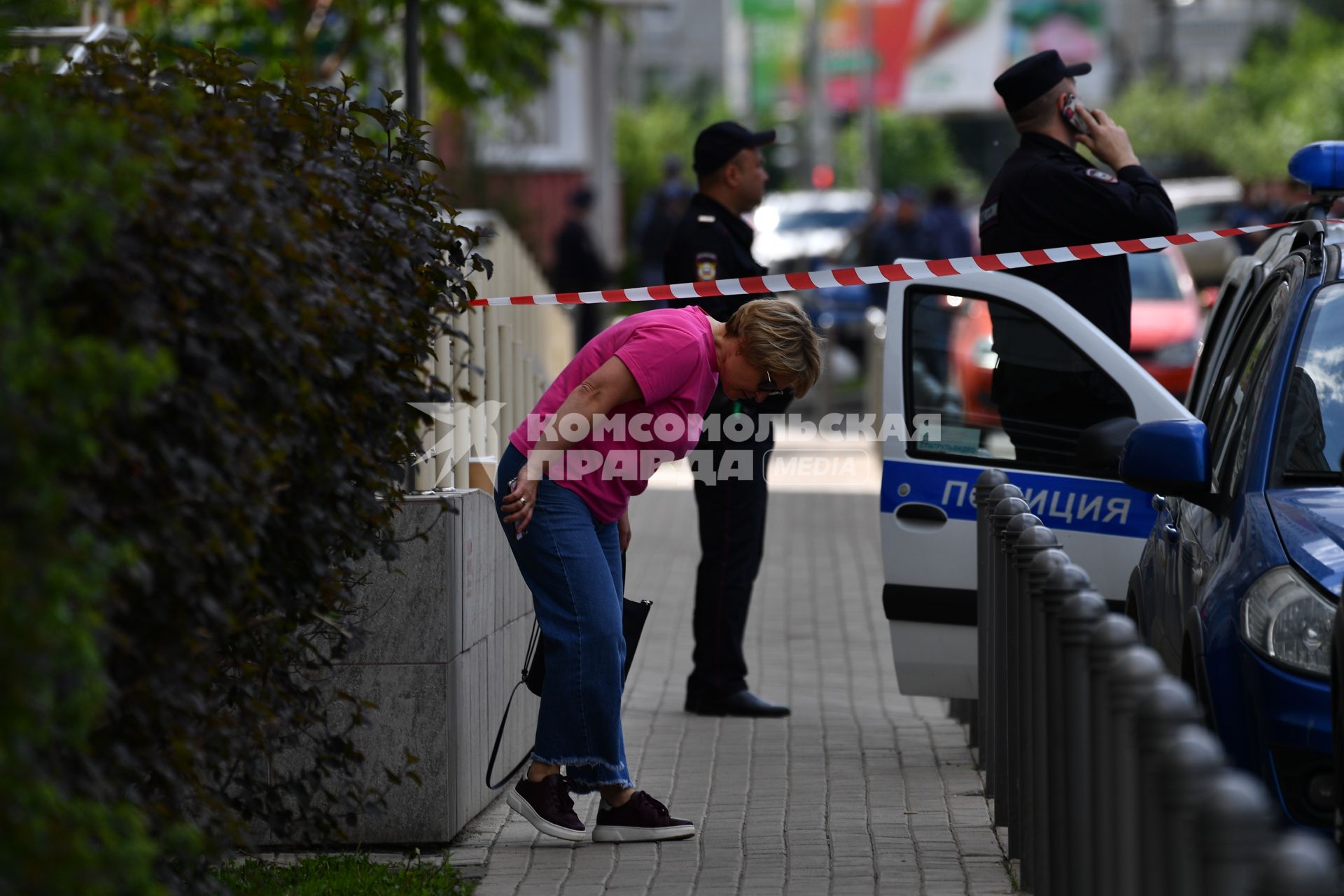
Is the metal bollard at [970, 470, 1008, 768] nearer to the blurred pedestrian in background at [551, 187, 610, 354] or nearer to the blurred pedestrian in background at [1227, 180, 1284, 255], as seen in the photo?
the blurred pedestrian in background at [1227, 180, 1284, 255]

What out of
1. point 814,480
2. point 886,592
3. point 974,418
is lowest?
point 814,480

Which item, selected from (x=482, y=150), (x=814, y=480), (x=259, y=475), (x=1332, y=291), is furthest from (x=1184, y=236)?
(x=482, y=150)

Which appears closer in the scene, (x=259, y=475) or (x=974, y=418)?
(x=259, y=475)

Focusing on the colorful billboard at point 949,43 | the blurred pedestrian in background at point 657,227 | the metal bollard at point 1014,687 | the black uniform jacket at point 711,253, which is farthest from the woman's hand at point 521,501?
the colorful billboard at point 949,43

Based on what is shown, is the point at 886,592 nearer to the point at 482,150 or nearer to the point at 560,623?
the point at 560,623

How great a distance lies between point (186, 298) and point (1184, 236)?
162 inches

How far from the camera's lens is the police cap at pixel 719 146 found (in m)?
7.27

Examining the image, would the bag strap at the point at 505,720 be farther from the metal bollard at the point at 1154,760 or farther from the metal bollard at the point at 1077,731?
the metal bollard at the point at 1154,760

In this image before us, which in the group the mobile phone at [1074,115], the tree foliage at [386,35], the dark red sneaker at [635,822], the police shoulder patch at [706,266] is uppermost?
the tree foliage at [386,35]

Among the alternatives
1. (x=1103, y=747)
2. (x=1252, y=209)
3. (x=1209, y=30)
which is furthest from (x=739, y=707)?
(x=1209, y=30)

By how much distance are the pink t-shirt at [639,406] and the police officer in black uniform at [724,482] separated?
176 cm

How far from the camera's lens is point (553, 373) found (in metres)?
12.5

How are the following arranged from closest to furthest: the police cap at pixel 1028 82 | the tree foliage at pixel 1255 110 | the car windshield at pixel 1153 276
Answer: the police cap at pixel 1028 82 → the car windshield at pixel 1153 276 → the tree foliage at pixel 1255 110

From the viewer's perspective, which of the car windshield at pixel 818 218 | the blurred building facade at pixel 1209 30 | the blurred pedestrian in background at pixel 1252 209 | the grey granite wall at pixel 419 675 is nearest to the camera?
the grey granite wall at pixel 419 675
